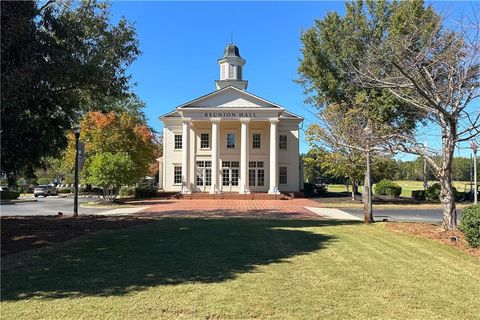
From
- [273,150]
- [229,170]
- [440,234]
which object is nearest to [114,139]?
[229,170]

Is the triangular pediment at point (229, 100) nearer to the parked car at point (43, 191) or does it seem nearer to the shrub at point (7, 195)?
the shrub at point (7, 195)

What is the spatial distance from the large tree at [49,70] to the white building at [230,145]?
20.5 m

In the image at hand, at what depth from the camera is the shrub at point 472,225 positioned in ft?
31.4

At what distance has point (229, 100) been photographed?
120 ft

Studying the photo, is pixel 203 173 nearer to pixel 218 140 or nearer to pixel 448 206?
pixel 218 140

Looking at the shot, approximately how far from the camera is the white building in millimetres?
36156

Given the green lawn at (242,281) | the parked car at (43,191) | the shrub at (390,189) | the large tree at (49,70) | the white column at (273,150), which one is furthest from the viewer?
the parked car at (43,191)

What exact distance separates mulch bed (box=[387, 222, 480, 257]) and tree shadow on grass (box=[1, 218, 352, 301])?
295cm

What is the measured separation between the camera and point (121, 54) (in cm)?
1397

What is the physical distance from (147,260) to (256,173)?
31.6 m

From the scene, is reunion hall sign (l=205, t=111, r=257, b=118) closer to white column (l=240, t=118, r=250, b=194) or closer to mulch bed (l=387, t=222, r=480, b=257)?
white column (l=240, t=118, r=250, b=194)

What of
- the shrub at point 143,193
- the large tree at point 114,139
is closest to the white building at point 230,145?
the shrub at point 143,193

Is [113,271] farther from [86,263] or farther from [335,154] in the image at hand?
[335,154]

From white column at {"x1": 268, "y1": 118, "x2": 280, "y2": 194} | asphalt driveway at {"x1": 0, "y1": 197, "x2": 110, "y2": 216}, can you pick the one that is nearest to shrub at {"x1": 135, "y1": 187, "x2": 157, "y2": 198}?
asphalt driveway at {"x1": 0, "y1": 197, "x2": 110, "y2": 216}
